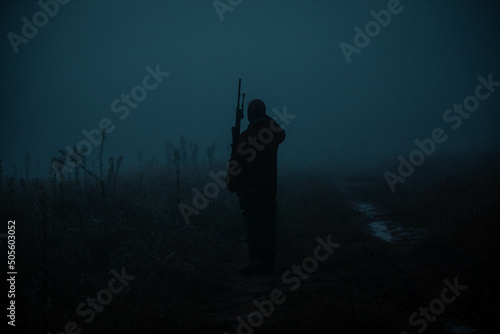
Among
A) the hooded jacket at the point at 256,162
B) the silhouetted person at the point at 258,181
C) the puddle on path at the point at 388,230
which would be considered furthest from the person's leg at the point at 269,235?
the puddle on path at the point at 388,230

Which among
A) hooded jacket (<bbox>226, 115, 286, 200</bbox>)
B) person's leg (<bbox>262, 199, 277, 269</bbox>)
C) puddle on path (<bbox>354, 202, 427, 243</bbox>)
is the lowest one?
puddle on path (<bbox>354, 202, 427, 243</bbox>)

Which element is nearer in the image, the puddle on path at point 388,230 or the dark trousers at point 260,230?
the dark trousers at point 260,230

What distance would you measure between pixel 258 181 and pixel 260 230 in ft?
3.23

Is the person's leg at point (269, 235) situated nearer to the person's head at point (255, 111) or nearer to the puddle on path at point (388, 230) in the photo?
the person's head at point (255, 111)

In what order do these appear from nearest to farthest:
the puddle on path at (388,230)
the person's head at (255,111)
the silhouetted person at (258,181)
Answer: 1. the silhouetted person at (258,181)
2. the person's head at (255,111)
3. the puddle on path at (388,230)

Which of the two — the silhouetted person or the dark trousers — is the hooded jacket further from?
the dark trousers

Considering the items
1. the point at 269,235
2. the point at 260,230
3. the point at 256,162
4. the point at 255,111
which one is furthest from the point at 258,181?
the point at 255,111

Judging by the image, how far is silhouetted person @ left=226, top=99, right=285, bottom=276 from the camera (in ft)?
20.2

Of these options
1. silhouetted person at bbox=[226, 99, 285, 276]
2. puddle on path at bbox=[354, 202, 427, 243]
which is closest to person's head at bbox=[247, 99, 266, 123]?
silhouetted person at bbox=[226, 99, 285, 276]

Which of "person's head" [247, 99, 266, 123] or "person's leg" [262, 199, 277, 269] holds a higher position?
"person's head" [247, 99, 266, 123]

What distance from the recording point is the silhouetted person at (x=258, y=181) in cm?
615

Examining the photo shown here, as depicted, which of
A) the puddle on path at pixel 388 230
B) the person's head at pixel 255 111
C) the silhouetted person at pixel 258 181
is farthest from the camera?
the puddle on path at pixel 388 230

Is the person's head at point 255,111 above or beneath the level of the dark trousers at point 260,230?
above

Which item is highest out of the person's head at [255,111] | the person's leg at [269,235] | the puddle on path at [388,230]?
the person's head at [255,111]
